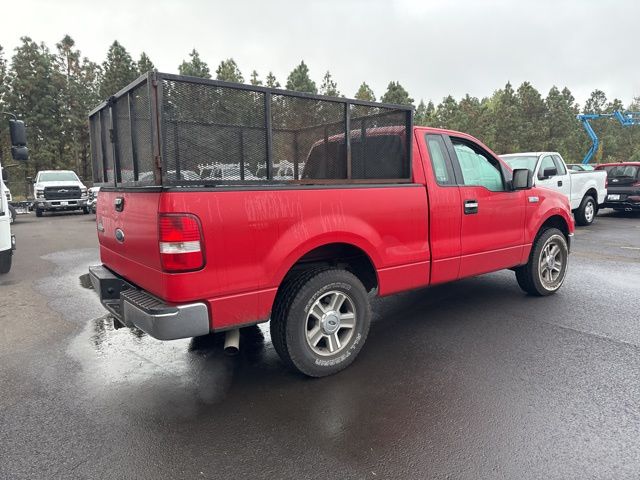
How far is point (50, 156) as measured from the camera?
35.0 m

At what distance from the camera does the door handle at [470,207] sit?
4.39 m

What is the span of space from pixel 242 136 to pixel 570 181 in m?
11.5

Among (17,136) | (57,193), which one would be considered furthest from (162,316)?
(57,193)

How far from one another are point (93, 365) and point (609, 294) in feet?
19.1

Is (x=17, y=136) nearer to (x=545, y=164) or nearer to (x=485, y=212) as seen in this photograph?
(x=485, y=212)

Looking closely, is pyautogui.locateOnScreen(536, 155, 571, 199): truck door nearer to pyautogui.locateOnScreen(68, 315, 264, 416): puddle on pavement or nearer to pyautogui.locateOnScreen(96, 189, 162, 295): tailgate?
pyautogui.locateOnScreen(68, 315, 264, 416): puddle on pavement

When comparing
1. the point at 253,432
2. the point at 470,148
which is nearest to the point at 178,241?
the point at 253,432

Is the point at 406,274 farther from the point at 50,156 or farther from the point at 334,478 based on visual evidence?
the point at 50,156

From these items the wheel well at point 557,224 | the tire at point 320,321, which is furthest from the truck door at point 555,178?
the tire at point 320,321

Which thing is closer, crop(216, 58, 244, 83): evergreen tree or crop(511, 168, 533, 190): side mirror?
crop(511, 168, 533, 190): side mirror

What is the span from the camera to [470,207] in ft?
14.5

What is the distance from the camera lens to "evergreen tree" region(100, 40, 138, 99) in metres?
36.9

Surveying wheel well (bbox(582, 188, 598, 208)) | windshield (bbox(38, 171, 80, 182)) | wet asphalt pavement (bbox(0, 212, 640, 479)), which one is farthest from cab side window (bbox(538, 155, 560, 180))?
windshield (bbox(38, 171, 80, 182))

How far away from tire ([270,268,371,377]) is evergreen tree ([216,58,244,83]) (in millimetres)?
38226
